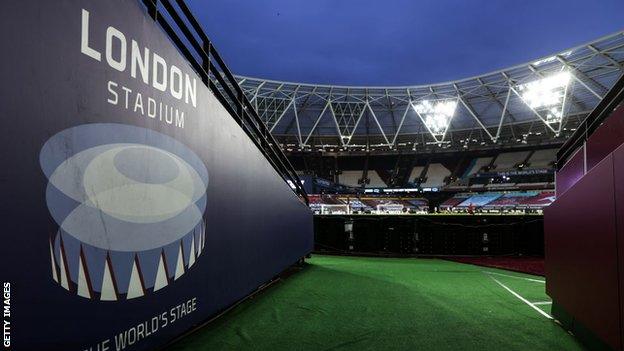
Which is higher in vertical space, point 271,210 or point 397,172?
point 397,172

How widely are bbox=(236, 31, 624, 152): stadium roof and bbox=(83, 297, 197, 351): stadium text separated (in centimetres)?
3517

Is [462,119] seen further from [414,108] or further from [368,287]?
[368,287]

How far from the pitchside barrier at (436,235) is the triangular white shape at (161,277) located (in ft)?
31.9

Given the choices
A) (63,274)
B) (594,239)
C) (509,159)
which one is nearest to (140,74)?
(63,274)

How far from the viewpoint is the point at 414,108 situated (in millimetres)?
41000

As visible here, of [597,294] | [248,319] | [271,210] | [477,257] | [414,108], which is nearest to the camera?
[597,294]

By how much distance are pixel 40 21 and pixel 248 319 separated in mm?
2952

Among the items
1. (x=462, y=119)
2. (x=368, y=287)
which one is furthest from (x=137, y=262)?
(x=462, y=119)

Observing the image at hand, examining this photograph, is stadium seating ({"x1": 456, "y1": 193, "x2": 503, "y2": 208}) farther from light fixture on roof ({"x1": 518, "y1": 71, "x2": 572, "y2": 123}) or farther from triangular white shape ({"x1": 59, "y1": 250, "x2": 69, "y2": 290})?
triangular white shape ({"x1": 59, "y1": 250, "x2": 69, "y2": 290})

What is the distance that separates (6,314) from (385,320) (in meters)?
3.00

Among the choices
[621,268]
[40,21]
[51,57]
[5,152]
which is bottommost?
[621,268]

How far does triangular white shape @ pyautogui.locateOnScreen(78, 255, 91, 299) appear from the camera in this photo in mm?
1723

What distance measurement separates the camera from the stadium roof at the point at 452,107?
3216 centimetres

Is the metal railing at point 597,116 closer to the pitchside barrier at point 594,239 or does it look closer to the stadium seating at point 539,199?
the pitchside barrier at point 594,239
